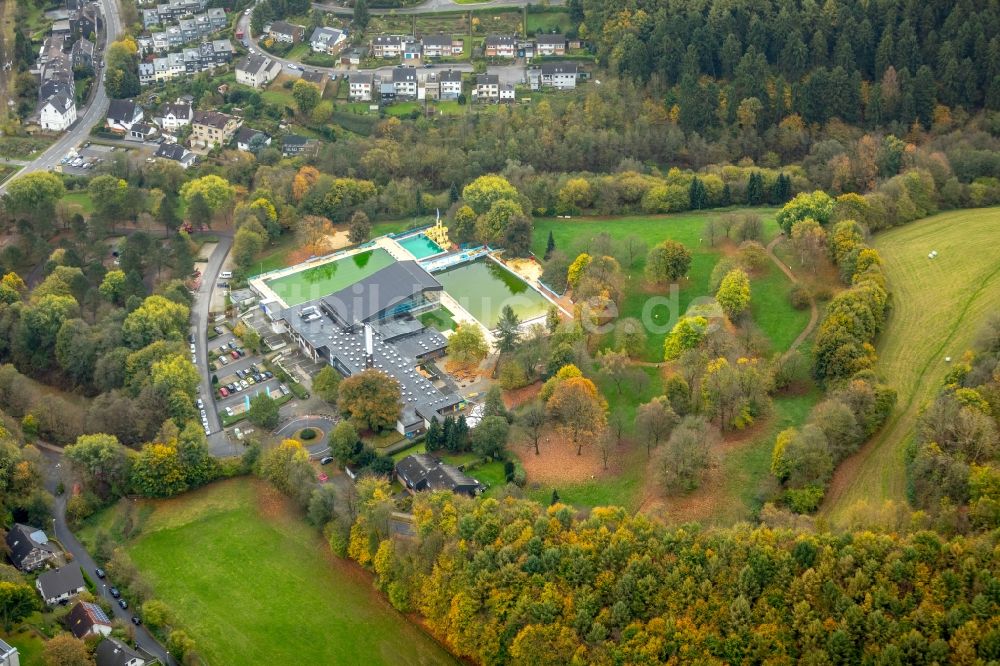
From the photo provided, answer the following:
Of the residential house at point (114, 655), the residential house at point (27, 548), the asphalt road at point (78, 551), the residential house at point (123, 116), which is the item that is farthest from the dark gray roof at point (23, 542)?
the residential house at point (123, 116)

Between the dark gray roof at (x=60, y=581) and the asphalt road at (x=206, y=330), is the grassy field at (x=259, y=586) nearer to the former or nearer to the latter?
the asphalt road at (x=206, y=330)

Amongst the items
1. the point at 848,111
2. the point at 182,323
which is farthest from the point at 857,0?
the point at 182,323

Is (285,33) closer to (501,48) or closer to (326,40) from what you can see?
(326,40)

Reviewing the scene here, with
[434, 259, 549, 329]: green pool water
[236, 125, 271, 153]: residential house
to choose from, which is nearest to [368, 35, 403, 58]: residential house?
[236, 125, 271, 153]: residential house

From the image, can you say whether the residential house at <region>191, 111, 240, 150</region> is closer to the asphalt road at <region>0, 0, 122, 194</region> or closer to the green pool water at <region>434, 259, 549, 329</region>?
the asphalt road at <region>0, 0, 122, 194</region>

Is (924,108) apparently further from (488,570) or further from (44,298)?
(44,298)

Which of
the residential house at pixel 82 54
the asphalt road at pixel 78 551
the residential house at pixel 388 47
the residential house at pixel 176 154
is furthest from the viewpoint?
the residential house at pixel 82 54
